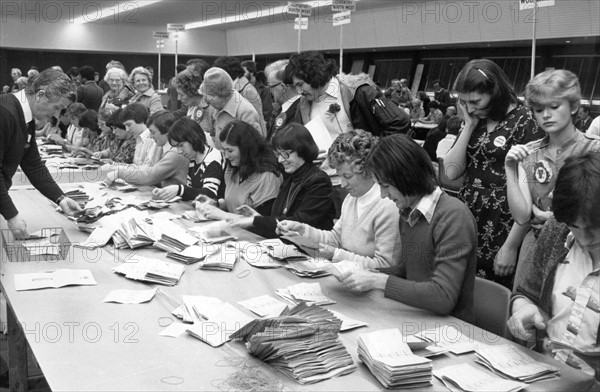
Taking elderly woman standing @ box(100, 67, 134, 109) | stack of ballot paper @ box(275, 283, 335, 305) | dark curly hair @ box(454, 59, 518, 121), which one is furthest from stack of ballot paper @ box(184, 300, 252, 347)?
elderly woman standing @ box(100, 67, 134, 109)

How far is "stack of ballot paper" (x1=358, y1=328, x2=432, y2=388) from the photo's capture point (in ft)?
5.28

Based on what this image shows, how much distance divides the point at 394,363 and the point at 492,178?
4.45ft

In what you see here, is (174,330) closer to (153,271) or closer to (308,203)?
(153,271)

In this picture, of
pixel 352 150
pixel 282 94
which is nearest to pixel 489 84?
pixel 352 150

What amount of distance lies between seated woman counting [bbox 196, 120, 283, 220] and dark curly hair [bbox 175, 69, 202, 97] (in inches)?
70.6

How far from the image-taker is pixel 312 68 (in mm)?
3787

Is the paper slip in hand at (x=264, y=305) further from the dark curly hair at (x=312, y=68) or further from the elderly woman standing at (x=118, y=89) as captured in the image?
the elderly woman standing at (x=118, y=89)

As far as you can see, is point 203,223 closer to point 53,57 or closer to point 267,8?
point 267,8

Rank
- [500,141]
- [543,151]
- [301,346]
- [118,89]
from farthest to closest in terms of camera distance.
A: 1. [118,89]
2. [500,141]
3. [543,151]
4. [301,346]

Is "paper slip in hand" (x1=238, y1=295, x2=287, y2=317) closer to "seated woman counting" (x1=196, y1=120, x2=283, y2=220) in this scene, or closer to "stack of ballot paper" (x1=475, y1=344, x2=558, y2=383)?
"stack of ballot paper" (x1=475, y1=344, x2=558, y2=383)

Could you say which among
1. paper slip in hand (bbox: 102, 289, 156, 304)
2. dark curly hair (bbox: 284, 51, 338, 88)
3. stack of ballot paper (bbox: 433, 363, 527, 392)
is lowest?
paper slip in hand (bbox: 102, 289, 156, 304)

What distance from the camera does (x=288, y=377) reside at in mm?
1691

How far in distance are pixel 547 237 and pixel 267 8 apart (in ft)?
37.4

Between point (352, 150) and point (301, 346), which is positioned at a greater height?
point (352, 150)
